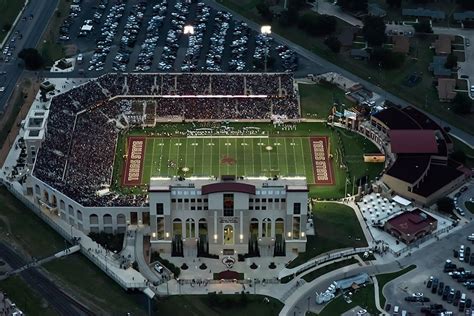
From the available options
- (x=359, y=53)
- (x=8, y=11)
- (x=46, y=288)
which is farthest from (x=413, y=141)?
(x=8, y=11)

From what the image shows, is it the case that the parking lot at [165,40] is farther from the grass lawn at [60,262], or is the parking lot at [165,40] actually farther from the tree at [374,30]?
the grass lawn at [60,262]

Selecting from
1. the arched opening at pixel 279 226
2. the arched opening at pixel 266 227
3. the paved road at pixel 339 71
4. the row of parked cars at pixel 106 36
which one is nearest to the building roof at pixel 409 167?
the paved road at pixel 339 71

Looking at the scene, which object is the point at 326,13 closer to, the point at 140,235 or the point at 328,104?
the point at 328,104

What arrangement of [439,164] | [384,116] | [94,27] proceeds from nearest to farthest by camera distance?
[439,164]
[384,116]
[94,27]

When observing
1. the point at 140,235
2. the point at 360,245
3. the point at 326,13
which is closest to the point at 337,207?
the point at 360,245

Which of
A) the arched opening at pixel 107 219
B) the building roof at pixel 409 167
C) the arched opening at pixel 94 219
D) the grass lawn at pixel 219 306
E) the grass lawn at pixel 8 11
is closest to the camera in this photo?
the grass lawn at pixel 219 306

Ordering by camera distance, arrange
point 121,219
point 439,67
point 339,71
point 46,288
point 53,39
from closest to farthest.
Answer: point 46,288 < point 121,219 < point 439,67 < point 339,71 < point 53,39

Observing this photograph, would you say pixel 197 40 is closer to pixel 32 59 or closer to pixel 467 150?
pixel 32 59
